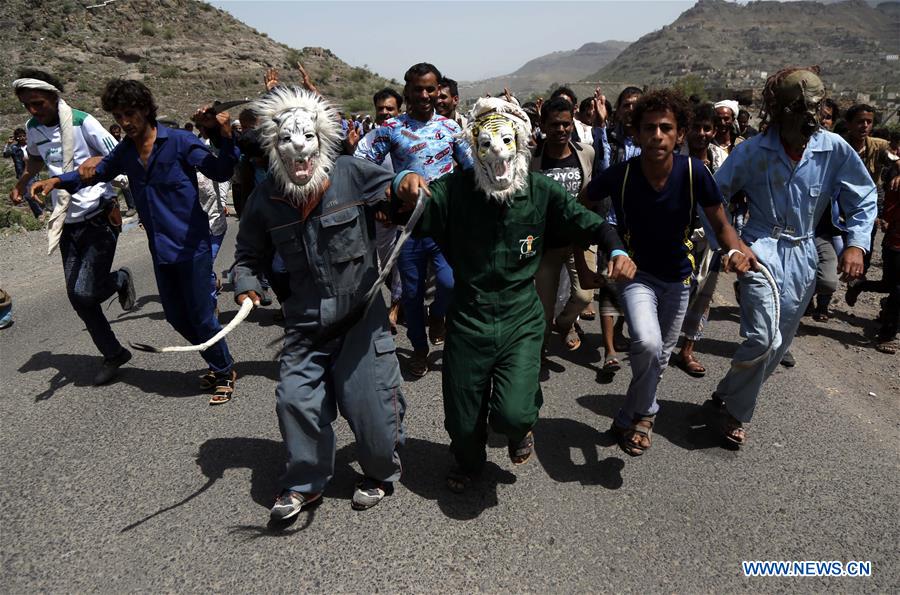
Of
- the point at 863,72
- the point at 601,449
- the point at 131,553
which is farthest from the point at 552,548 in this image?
the point at 863,72

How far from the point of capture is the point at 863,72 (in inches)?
3000

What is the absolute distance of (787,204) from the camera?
3.62 metres

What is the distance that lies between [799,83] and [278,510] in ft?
12.7

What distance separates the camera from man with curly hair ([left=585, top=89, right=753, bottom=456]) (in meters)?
3.40

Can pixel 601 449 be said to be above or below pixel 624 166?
below

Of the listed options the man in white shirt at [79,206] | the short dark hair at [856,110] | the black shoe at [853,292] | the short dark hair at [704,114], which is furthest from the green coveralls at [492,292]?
the short dark hair at [856,110]

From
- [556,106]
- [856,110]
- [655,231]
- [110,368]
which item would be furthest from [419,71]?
[856,110]

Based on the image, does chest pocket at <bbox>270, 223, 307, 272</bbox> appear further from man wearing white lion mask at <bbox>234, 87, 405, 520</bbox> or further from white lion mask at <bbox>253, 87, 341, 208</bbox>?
white lion mask at <bbox>253, 87, 341, 208</bbox>

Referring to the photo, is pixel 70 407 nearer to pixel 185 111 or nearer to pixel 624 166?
pixel 624 166

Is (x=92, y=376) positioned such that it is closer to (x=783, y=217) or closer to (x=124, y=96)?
(x=124, y=96)

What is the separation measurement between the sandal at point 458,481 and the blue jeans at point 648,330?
1129 mm

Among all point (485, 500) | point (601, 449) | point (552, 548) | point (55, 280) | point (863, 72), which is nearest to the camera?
point (552, 548)

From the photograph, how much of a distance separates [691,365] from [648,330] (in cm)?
186

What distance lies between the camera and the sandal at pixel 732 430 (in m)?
3.72
